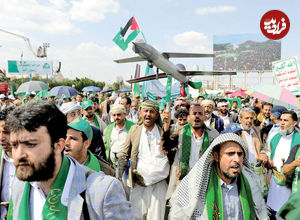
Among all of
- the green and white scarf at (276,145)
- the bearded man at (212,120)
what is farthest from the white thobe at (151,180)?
the bearded man at (212,120)

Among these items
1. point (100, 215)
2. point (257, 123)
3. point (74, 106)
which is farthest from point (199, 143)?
point (257, 123)

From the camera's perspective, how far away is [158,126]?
3.97 meters

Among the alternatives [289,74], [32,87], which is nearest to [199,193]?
[289,74]

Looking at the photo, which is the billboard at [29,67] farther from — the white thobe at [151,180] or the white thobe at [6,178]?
the white thobe at [6,178]

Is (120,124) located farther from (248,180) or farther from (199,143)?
(248,180)

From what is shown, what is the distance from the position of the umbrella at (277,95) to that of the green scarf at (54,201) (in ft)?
14.1

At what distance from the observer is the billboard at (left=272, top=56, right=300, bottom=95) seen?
230 inches

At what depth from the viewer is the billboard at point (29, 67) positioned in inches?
1610

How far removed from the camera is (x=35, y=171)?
1.32 metres

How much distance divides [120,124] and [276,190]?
102 inches

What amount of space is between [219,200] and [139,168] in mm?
1649

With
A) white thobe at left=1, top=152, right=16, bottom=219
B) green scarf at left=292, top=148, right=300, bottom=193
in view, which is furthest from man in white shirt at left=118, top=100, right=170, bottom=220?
white thobe at left=1, top=152, right=16, bottom=219

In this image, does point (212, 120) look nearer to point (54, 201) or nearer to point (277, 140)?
point (277, 140)

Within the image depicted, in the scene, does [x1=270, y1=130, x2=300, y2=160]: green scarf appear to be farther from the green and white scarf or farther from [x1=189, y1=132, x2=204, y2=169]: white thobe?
[x1=189, y1=132, x2=204, y2=169]: white thobe
